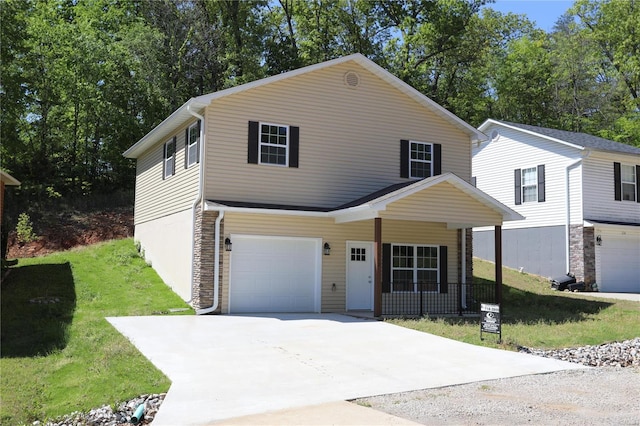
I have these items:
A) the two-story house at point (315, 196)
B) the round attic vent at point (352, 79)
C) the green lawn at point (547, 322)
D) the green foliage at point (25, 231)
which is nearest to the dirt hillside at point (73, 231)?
the green foliage at point (25, 231)

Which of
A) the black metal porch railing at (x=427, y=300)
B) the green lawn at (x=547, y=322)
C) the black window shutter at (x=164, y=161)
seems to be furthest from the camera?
the black window shutter at (x=164, y=161)

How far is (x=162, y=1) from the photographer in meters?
34.4

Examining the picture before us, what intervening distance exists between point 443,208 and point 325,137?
4.27m

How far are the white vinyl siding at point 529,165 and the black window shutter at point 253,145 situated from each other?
1303 cm

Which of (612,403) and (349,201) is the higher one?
(349,201)

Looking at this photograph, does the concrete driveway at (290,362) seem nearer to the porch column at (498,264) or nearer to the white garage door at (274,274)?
the white garage door at (274,274)

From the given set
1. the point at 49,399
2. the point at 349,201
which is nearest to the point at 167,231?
the point at 349,201

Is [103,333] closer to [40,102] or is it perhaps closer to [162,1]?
[40,102]

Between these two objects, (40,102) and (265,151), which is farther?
(40,102)

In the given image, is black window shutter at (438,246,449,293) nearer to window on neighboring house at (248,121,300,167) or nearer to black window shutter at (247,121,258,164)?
window on neighboring house at (248,121,300,167)

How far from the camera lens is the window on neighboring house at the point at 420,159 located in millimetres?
19047

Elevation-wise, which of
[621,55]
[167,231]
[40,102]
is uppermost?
[621,55]

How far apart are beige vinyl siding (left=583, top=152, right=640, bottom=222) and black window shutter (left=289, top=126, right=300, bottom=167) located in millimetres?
13047

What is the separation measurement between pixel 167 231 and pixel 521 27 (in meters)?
38.6
